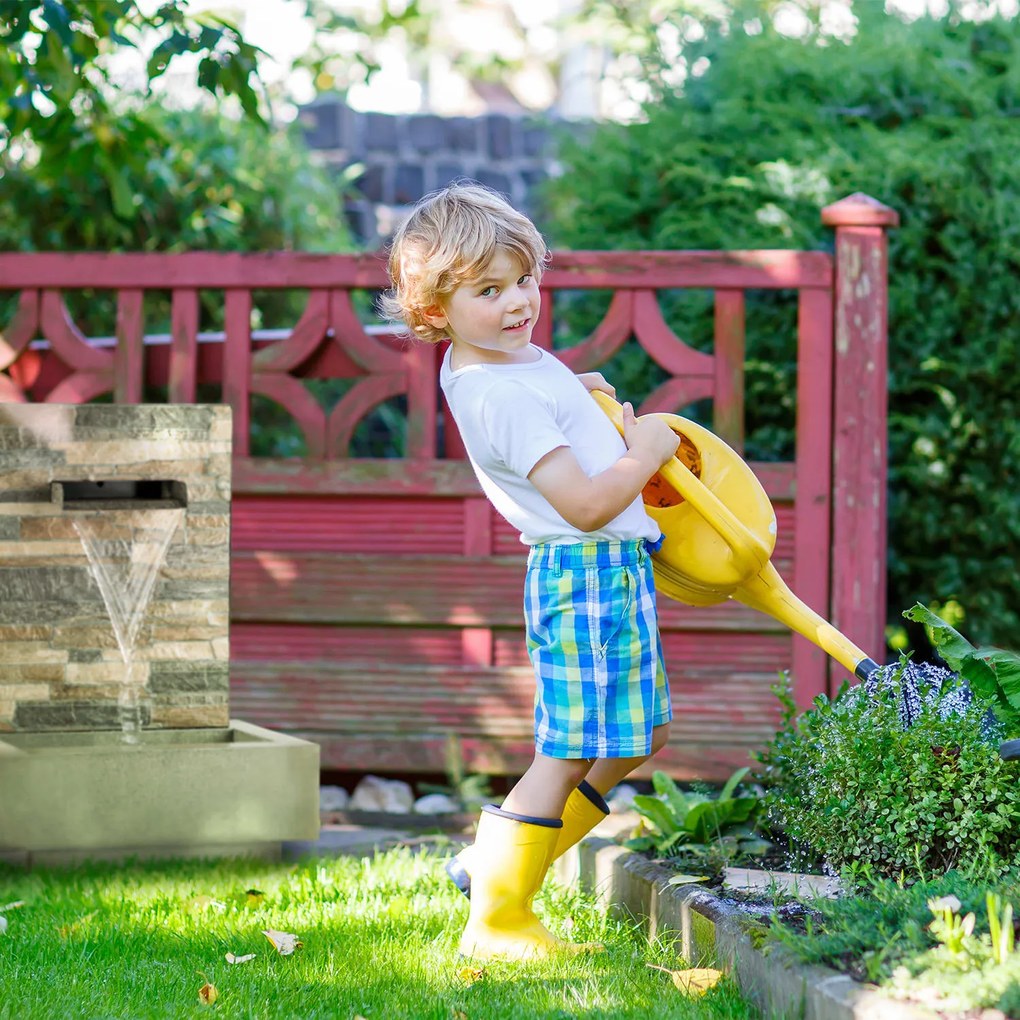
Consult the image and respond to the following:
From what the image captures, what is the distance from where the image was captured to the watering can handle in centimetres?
247

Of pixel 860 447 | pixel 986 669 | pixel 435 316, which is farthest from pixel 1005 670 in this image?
pixel 860 447

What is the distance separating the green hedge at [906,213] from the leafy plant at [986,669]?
204 centimetres

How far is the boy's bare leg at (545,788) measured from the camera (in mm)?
2436

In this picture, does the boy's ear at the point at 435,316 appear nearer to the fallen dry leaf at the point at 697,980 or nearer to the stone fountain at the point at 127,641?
the stone fountain at the point at 127,641

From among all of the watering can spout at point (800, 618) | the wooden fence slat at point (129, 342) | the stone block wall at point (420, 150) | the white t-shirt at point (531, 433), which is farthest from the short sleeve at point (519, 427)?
the stone block wall at point (420, 150)

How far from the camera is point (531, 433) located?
2.35 m

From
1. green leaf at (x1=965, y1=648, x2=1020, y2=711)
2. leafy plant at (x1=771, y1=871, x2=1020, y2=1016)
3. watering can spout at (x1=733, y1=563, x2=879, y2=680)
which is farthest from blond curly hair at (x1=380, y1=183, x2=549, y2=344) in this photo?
leafy plant at (x1=771, y1=871, x2=1020, y2=1016)

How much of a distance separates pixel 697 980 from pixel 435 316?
4.14 feet

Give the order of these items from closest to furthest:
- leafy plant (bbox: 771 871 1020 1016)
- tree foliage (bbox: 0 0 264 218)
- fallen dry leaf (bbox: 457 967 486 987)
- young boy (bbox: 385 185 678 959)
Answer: leafy plant (bbox: 771 871 1020 1016)
fallen dry leaf (bbox: 457 967 486 987)
young boy (bbox: 385 185 678 959)
tree foliage (bbox: 0 0 264 218)

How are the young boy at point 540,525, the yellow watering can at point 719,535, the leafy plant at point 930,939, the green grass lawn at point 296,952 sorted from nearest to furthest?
1. the leafy plant at point 930,939
2. the green grass lawn at point 296,952
3. the young boy at point 540,525
4. the yellow watering can at point 719,535

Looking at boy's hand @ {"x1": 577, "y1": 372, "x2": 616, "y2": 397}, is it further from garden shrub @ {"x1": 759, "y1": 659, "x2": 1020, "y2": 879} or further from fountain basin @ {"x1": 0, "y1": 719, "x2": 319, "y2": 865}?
fountain basin @ {"x1": 0, "y1": 719, "x2": 319, "y2": 865}

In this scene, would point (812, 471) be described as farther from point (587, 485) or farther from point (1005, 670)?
point (587, 485)

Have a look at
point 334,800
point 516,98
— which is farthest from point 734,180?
point 516,98

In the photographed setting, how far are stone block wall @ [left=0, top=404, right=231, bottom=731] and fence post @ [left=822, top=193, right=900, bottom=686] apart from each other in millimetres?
Answer: 1839
